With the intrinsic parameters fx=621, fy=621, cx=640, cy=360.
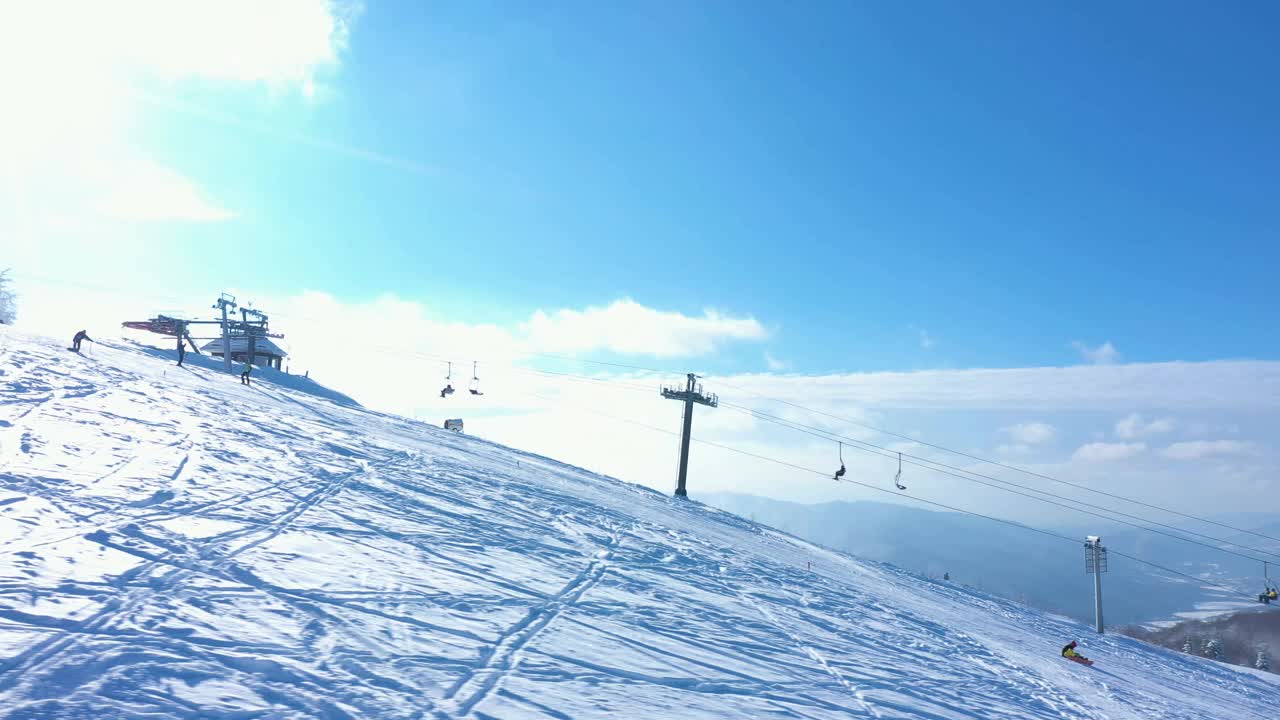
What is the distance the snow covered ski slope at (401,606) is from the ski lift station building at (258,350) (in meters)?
40.3

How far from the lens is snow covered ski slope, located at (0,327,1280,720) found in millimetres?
5906

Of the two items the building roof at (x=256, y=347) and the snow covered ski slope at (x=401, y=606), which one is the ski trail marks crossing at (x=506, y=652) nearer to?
the snow covered ski slope at (x=401, y=606)

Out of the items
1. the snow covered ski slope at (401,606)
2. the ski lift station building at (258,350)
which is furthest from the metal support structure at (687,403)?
the ski lift station building at (258,350)

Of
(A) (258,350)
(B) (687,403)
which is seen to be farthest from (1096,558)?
(A) (258,350)

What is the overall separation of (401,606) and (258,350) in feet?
199

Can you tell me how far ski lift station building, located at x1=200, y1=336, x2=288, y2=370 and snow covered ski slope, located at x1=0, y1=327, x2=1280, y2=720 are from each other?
1586 inches

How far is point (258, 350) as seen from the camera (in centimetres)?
5884

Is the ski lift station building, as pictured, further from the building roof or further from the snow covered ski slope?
the snow covered ski slope

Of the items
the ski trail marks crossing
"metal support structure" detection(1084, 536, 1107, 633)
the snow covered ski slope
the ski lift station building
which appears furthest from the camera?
the ski lift station building

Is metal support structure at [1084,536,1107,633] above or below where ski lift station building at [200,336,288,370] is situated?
below

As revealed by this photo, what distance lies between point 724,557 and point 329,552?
10.9 metres

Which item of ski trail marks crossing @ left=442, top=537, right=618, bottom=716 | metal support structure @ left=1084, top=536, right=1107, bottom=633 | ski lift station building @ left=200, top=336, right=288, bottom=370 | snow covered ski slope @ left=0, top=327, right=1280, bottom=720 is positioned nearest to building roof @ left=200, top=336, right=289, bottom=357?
ski lift station building @ left=200, top=336, right=288, bottom=370

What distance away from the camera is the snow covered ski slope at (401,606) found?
5.91m

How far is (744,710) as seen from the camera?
23.8ft
